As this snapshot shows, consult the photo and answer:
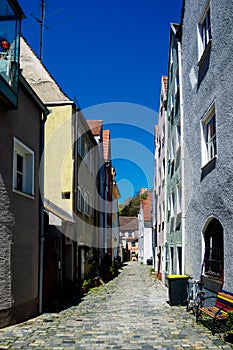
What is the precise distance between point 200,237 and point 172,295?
8.27 ft

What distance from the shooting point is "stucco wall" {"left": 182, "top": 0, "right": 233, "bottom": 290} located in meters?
9.98

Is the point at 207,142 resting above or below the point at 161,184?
below

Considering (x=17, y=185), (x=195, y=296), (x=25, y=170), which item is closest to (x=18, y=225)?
(x=17, y=185)

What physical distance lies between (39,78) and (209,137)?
10.5 m

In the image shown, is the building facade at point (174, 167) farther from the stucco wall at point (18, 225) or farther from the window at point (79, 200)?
the stucco wall at point (18, 225)

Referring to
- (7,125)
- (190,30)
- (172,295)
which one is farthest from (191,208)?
(7,125)

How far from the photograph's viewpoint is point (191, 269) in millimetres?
14414

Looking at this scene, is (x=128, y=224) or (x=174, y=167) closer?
(x=174, y=167)

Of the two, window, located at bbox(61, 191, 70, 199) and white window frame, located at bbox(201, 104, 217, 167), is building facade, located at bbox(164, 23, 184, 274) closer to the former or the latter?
white window frame, located at bbox(201, 104, 217, 167)

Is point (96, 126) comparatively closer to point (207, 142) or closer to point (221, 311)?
point (207, 142)

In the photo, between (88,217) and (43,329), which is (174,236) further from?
(43,329)

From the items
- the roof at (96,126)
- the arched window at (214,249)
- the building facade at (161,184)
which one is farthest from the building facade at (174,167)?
the roof at (96,126)

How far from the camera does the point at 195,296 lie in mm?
11625

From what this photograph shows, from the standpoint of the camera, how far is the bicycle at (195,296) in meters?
10.9
